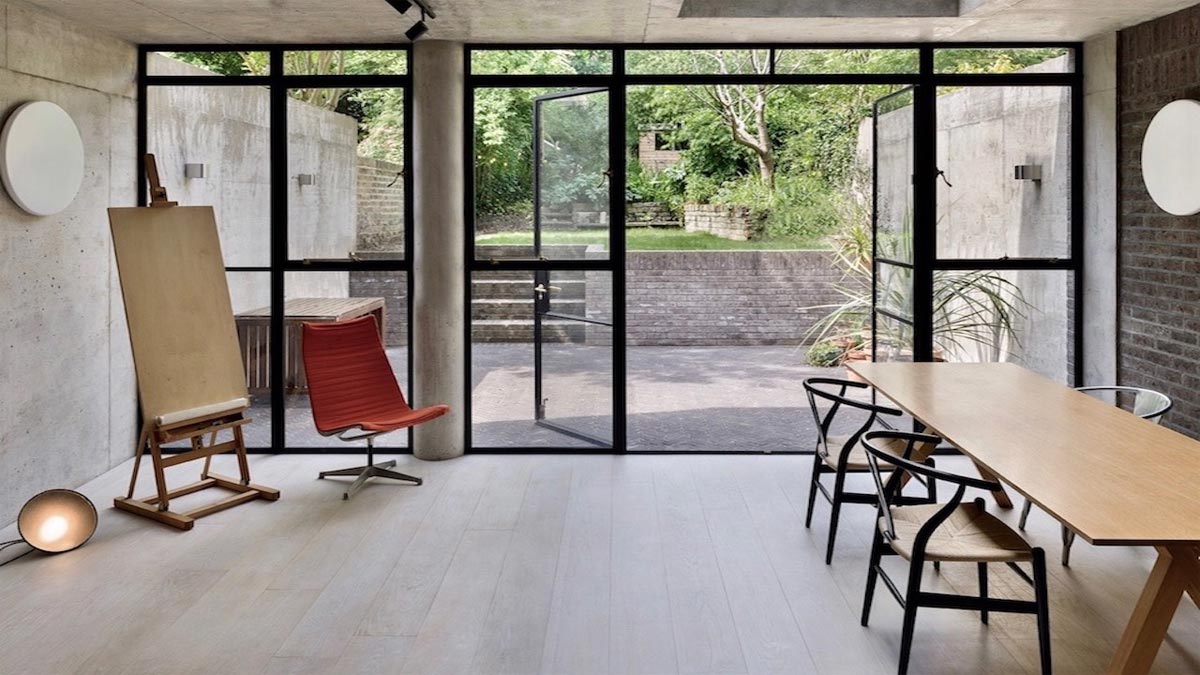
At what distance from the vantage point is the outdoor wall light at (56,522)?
4.98 m

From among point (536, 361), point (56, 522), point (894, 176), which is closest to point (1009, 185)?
point (894, 176)

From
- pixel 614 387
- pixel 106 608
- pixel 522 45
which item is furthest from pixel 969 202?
pixel 106 608

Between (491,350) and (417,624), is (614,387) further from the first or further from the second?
(417,624)

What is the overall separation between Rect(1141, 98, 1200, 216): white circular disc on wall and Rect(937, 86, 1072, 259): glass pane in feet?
2.63

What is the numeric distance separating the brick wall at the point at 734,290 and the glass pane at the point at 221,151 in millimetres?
7520

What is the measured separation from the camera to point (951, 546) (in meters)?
3.59

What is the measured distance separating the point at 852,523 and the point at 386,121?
13.0 feet

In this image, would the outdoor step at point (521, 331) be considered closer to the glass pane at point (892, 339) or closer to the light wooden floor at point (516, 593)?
the light wooden floor at point (516, 593)

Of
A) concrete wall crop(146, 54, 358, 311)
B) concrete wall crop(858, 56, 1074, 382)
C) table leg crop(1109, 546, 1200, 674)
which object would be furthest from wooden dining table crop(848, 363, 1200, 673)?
concrete wall crop(146, 54, 358, 311)

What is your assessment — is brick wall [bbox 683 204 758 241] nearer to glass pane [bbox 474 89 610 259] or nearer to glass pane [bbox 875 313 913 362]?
glass pane [bbox 875 313 913 362]

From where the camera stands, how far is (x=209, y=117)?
6.97m

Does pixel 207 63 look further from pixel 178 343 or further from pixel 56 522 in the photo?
pixel 56 522

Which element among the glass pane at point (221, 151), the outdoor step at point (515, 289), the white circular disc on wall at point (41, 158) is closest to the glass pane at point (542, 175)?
the outdoor step at point (515, 289)

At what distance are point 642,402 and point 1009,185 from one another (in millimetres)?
4524
